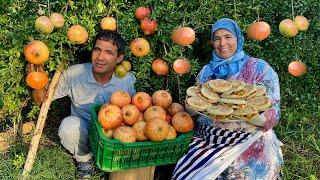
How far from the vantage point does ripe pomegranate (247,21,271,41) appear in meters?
4.06

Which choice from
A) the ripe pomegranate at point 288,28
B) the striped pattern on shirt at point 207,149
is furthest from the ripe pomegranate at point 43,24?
the ripe pomegranate at point 288,28

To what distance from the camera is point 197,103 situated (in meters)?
3.27

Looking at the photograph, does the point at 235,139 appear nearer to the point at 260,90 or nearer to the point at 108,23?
the point at 260,90

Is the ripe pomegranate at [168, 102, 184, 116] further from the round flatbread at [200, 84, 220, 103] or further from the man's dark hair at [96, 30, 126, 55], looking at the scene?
the man's dark hair at [96, 30, 126, 55]

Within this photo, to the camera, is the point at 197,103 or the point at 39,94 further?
the point at 39,94

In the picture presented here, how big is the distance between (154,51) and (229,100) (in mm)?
1313

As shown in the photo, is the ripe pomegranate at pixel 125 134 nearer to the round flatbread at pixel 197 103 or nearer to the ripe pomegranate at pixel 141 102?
the ripe pomegranate at pixel 141 102

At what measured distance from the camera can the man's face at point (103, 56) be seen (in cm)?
400

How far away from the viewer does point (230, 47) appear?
3.70 metres

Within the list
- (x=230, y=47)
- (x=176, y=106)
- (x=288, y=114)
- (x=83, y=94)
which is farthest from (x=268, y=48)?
(x=83, y=94)

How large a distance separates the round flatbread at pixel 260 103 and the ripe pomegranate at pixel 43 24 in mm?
1663

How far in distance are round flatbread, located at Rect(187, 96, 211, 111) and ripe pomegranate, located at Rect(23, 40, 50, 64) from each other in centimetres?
126

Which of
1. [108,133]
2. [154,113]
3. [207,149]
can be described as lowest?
[207,149]

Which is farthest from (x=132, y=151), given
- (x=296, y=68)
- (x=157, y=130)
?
(x=296, y=68)
